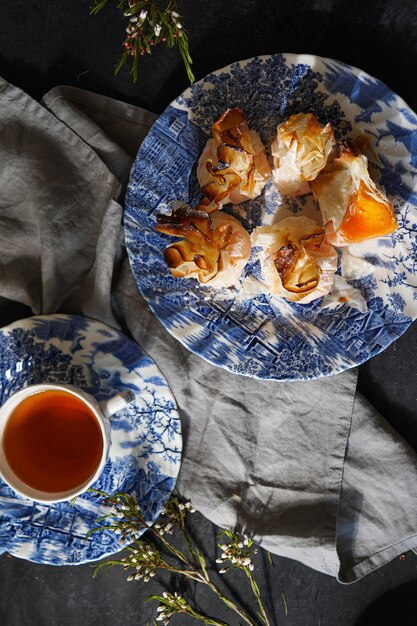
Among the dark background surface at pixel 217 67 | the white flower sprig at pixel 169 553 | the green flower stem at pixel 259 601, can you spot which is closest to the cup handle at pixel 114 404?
the white flower sprig at pixel 169 553

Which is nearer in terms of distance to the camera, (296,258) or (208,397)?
(296,258)

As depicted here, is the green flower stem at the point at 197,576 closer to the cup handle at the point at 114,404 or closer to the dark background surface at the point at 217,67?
the dark background surface at the point at 217,67

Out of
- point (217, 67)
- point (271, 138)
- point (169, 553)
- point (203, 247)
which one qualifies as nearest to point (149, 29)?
point (217, 67)

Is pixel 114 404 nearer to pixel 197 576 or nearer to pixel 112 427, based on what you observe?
pixel 112 427

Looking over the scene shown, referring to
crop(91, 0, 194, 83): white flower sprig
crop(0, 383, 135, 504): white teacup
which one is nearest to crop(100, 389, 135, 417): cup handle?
crop(0, 383, 135, 504): white teacup

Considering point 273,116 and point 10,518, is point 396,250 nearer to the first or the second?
point 273,116
